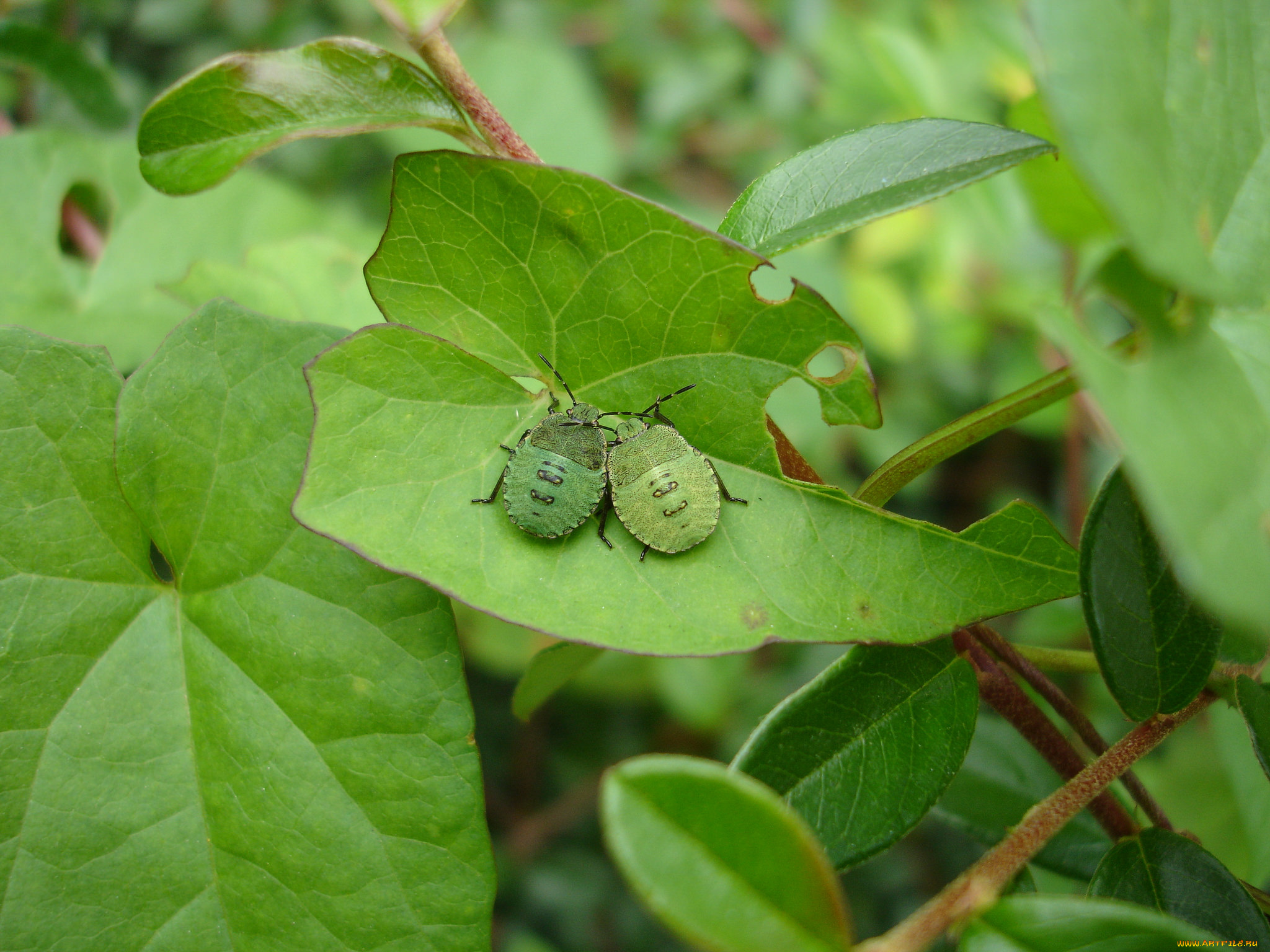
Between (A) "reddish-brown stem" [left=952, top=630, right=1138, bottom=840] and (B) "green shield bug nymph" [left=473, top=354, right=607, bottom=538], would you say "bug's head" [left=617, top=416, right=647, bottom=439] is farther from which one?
(A) "reddish-brown stem" [left=952, top=630, right=1138, bottom=840]

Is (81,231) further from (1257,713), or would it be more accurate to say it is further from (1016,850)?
(1257,713)

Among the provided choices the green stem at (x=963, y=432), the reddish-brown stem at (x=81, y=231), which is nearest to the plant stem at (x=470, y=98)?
the green stem at (x=963, y=432)

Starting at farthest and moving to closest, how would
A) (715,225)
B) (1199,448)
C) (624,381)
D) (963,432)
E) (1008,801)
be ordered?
(715,225)
(1008,801)
(624,381)
(963,432)
(1199,448)

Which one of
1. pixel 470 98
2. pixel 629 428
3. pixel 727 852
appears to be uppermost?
pixel 470 98

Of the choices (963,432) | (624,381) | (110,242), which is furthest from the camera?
(110,242)

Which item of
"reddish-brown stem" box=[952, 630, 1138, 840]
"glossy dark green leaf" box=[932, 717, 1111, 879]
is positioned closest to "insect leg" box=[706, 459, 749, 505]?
"reddish-brown stem" box=[952, 630, 1138, 840]

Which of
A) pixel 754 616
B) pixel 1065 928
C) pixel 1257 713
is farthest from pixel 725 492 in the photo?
pixel 1257 713
